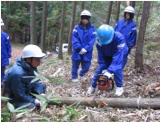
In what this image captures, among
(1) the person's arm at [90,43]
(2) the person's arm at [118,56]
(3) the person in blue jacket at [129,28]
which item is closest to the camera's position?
(2) the person's arm at [118,56]

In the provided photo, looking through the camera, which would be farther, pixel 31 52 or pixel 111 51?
pixel 111 51

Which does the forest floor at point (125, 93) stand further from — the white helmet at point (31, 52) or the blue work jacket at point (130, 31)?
the blue work jacket at point (130, 31)

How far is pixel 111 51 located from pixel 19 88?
89.2 inches

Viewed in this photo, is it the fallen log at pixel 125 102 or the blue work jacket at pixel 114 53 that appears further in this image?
the blue work jacket at pixel 114 53

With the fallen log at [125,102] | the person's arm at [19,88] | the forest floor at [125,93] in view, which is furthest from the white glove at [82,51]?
the person's arm at [19,88]

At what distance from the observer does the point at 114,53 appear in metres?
4.56

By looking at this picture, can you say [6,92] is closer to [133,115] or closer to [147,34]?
[133,115]

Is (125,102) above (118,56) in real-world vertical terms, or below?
below

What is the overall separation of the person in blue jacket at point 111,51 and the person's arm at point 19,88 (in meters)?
1.56

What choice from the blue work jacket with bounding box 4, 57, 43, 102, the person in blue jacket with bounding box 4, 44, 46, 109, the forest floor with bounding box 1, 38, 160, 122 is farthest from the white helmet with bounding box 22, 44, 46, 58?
the forest floor with bounding box 1, 38, 160, 122

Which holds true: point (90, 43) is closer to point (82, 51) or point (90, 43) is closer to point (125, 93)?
point (82, 51)

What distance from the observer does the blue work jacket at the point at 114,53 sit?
14.0 ft

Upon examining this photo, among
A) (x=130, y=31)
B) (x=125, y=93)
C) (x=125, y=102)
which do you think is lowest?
(x=125, y=93)

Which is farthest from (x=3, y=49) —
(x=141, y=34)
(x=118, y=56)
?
(x=141, y=34)
